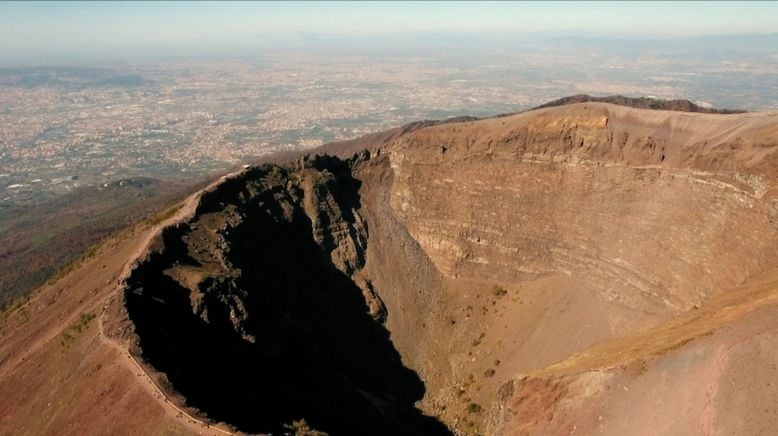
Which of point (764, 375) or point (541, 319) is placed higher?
point (764, 375)

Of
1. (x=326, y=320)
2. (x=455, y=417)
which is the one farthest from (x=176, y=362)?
(x=455, y=417)

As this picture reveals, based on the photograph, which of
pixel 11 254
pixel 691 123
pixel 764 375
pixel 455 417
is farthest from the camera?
pixel 11 254

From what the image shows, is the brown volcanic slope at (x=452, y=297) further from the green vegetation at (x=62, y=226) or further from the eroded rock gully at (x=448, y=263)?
the green vegetation at (x=62, y=226)

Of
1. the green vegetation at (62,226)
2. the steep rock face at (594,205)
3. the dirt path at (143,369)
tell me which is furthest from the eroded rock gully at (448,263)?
the green vegetation at (62,226)

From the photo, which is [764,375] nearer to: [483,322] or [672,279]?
[672,279]

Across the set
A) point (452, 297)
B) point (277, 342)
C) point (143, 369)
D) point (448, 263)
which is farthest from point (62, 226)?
point (143, 369)

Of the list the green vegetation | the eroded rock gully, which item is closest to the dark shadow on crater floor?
the eroded rock gully

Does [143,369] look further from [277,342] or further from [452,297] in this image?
[452,297]

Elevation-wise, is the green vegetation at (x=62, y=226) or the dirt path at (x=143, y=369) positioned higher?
the dirt path at (x=143, y=369)
